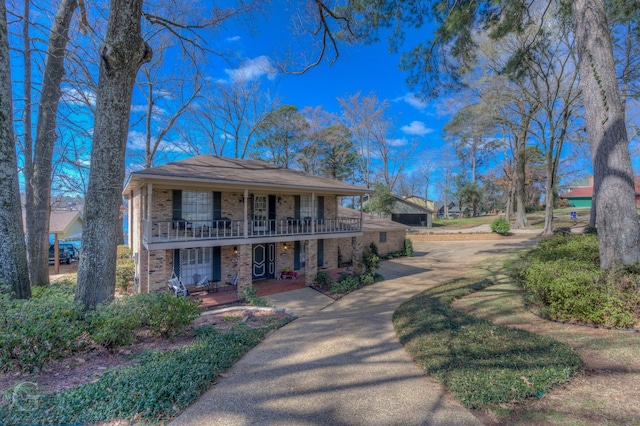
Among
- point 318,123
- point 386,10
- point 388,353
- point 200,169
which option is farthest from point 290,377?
point 318,123

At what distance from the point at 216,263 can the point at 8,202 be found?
652cm

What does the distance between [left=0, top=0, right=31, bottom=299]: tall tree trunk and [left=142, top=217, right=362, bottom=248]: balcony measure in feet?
10.6

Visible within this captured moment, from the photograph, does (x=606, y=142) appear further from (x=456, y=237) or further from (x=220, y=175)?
(x=456, y=237)

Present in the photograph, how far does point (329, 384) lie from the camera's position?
3834 millimetres

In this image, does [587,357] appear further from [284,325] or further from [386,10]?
[386,10]

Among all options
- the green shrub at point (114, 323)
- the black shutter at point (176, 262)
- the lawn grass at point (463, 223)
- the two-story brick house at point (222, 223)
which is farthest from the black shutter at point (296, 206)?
the lawn grass at point (463, 223)

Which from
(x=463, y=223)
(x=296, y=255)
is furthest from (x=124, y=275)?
(x=463, y=223)

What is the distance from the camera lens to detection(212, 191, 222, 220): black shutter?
10836 mm

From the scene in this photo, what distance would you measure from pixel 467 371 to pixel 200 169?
9.77 meters

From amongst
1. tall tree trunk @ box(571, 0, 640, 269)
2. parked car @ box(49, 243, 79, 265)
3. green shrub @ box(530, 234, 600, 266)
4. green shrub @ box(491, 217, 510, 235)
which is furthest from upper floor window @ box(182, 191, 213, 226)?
green shrub @ box(491, 217, 510, 235)

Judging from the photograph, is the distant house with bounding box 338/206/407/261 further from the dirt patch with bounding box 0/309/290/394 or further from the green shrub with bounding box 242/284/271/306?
the dirt patch with bounding box 0/309/290/394

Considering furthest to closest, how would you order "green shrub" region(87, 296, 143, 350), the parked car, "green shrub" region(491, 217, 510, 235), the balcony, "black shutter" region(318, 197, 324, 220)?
"green shrub" region(491, 217, 510, 235), the parked car, "black shutter" region(318, 197, 324, 220), the balcony, "green shrub" region(87, 296, 143, 350)

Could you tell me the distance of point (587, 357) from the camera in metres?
4.02

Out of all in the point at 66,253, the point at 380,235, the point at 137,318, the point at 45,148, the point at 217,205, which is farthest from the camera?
the point at 66,253
